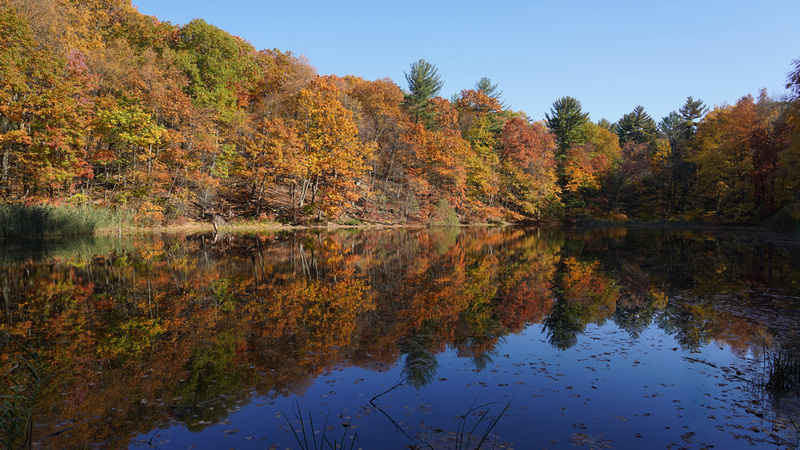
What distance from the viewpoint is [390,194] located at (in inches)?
1720

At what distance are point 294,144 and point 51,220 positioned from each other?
16.8m

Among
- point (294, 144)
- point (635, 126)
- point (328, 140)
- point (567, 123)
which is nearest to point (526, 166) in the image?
point (567, 123)

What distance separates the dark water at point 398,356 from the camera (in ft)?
14.2

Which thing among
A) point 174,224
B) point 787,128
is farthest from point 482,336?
point 787,128

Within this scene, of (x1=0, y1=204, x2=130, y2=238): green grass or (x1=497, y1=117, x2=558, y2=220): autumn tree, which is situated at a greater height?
(x1=497, y1=117, x2=558, y2=220): autumn tree

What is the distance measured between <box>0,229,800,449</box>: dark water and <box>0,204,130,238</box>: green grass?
10423 mm

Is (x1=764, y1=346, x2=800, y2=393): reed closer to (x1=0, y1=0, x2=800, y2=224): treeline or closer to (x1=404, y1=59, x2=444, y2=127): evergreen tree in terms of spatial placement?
(x1=0, y1=0, x2=800, y2=224): treeline

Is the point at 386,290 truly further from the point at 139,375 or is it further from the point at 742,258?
the point at 742,258

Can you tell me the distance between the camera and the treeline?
2514 cm

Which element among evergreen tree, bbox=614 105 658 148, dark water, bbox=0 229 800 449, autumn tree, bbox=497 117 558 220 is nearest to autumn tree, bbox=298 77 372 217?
autumn tree, bbox=497 117 558 220

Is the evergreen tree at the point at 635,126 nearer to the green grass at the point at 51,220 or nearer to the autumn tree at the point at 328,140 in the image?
the autumn tree at the point at 328,140

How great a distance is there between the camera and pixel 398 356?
6457 millimetres

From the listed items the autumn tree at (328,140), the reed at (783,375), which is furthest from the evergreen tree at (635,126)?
the reed at (783,375)

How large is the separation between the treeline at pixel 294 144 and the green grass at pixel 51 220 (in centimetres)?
201
